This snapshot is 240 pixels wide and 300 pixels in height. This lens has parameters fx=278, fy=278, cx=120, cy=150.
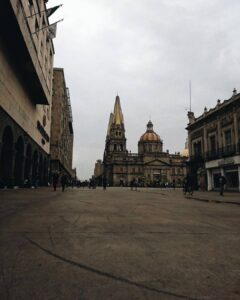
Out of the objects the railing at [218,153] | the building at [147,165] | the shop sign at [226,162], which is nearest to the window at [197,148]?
the railing at [218,153]

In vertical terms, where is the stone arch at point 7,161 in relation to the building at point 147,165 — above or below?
below

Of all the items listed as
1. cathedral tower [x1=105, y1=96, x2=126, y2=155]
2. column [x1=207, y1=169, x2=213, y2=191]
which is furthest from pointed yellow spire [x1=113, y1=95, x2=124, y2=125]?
column [x1=207, y1=169, x2=213, y2=191]

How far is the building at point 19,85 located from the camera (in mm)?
16547

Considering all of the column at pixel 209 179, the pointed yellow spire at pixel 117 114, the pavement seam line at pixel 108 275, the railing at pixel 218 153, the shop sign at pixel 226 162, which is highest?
the pointed yellow spire at pixel 117 114

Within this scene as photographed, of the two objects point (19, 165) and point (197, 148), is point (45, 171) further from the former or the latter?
point (197, 148)

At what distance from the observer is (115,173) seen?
92688mm

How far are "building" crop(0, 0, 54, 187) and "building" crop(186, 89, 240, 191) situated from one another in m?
20.2

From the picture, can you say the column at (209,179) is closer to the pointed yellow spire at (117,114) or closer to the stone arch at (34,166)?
the stone arch at (34,166)

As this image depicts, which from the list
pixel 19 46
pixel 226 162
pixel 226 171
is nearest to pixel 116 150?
pixel 226 171

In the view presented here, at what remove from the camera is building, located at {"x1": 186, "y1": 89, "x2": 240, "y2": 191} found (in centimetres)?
3045

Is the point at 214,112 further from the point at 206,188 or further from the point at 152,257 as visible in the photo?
the point at 152,257

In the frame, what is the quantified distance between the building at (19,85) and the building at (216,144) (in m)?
20.2

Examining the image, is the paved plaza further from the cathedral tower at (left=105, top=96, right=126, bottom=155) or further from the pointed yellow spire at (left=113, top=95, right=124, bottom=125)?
the pointed yellow spire at (left=113, top=95, right=124, bottom=125)

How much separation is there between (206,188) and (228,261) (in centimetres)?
3524
